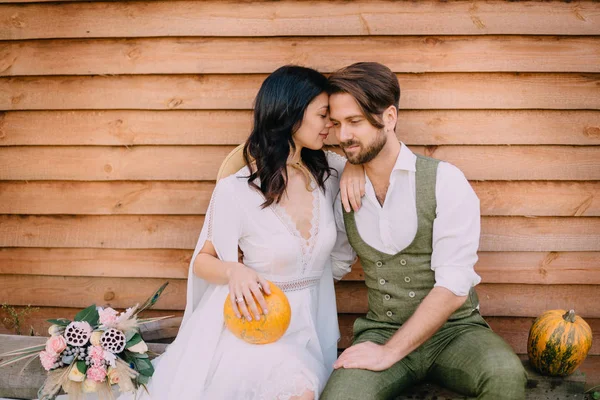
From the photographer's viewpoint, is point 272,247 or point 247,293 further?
point 272,247

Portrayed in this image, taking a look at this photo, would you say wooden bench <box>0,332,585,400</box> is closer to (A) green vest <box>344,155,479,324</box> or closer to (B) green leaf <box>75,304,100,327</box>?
(A) green vest <box>344,155,479,324</box>

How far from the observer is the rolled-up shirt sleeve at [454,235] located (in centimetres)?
245

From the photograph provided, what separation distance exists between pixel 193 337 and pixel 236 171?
886mm

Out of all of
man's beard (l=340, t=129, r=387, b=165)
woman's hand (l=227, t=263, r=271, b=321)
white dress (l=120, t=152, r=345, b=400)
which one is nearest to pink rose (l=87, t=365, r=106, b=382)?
white dress (l=120, t=152, r=345, b=400)

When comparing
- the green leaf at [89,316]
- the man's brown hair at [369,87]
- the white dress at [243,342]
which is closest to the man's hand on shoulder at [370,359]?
the white dress at [243,342]

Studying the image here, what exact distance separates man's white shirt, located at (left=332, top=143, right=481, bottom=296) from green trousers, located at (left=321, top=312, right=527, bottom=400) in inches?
9.0

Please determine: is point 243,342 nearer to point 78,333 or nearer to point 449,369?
point 78,333

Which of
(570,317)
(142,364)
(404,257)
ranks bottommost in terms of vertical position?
(142,364)

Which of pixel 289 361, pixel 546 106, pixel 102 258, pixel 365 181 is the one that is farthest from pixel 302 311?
pixel 546 106

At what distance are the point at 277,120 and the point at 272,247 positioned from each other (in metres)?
0.60

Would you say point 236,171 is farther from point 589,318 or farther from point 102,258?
point 589,318

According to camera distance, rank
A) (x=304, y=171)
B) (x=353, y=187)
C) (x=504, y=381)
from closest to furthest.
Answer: (x=504, y=381) < (x=353, y=187) < (x=304, y=171)

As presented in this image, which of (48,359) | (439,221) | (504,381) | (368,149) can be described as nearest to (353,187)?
(368,149)

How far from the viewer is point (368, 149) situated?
2623 millimetres
